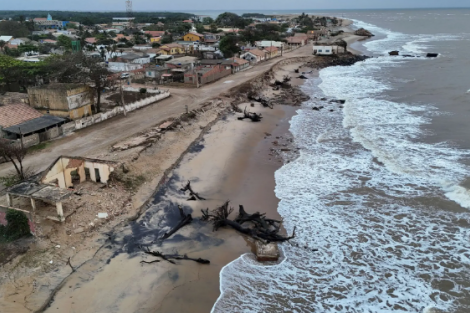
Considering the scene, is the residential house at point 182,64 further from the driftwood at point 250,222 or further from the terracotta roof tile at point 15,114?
the driftwood at point 250,222

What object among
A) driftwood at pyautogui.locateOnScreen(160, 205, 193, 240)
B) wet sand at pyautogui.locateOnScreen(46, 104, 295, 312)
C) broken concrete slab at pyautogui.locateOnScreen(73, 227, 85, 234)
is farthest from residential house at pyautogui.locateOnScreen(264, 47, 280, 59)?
broken concrete slab at pyautogui.locateOnScreen(73, 227, 85, 234)

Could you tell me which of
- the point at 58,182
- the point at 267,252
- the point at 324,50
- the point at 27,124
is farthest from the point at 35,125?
the point at 324,50

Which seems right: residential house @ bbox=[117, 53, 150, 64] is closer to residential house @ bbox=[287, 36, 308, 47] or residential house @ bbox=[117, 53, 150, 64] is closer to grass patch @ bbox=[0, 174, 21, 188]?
grass patch @ bbox=[0, 174, 21, 188]

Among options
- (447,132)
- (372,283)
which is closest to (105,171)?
(372,283)

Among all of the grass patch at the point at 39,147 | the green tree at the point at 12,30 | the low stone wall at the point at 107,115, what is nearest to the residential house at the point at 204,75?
the low stone wall at the point at 107,115

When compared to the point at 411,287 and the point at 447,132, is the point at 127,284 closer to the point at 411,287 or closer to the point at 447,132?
the point at 411,287

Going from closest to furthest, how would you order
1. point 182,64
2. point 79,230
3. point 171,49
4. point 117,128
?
point 79,230, point 117,128, point 182,64, point 171,49

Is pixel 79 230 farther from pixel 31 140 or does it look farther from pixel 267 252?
pixel 31 140
